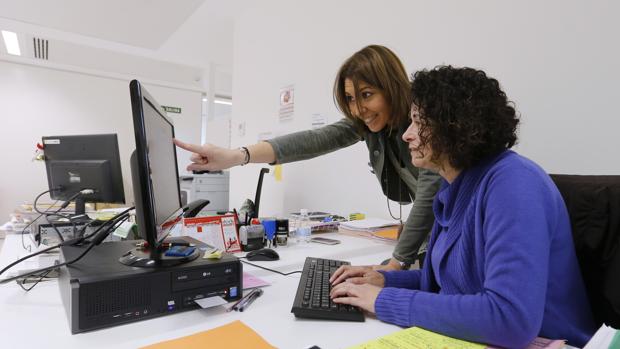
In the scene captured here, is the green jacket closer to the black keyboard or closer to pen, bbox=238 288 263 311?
the black keyboard

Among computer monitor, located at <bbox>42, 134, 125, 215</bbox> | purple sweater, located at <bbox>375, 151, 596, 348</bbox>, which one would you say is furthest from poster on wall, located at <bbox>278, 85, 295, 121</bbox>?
purple sweater, located at <bbox>375, 151, 596, 348</bbox>

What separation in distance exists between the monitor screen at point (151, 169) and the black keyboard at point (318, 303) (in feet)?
1.12

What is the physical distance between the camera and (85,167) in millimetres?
1744

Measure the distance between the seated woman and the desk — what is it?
0.09 meters

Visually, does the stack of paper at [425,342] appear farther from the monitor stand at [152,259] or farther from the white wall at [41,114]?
the white wall at [41,114]

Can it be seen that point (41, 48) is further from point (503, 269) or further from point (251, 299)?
point (503, 269)

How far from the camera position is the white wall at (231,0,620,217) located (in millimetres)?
1239

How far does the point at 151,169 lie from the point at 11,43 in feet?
16.2

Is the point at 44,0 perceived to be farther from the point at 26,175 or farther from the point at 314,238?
the point at 314,238

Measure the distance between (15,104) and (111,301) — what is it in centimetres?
499

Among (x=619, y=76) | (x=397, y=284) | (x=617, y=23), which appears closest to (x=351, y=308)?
(x=397, y=284)

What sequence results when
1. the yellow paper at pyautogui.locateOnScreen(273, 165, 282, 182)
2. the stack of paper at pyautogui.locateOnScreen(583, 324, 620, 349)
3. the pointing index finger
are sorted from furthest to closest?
1. the yellow paper at pyautogui.locateOnScreen(273, 165, 282, 182)
2. the pointing index finger
3. the stack of paper at pyautogui.locateOnScreen(583, 324, 620, 349)

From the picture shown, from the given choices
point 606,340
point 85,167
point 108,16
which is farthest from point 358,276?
point 108,16

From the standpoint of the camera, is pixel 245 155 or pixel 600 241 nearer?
pixel 600 241
